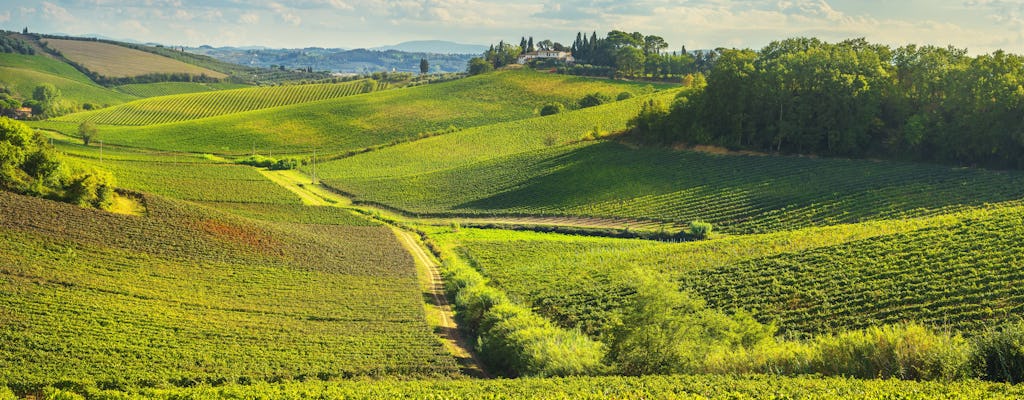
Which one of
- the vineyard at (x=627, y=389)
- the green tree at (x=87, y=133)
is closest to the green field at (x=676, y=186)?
the vineyard at (x=627, y=389)

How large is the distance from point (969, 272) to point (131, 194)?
63776mm

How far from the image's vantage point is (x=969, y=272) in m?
41.2

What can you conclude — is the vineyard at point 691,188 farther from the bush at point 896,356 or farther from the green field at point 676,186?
the bush at point 896,356

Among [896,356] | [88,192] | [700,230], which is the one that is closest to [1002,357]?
[896,356]

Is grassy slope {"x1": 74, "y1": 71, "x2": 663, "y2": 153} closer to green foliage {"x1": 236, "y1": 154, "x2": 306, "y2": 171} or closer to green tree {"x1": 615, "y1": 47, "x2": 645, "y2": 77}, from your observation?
green tree {"x1": 615, "y1": 47, "x2": 645, "y2": 77}

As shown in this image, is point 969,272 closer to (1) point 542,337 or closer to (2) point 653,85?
(1) point 542,337

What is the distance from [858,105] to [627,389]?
213 ft

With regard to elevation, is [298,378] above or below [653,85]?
below

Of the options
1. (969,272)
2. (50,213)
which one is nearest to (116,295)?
(50,213)

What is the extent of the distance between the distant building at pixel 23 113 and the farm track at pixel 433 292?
315 feet

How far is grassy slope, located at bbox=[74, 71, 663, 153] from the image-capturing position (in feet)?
457

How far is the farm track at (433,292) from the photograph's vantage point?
41.2 metres

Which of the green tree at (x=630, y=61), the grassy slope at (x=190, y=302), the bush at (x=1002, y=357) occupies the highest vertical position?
the green tree at (x=630, y=61)

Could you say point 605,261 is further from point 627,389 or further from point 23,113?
point 23,113
